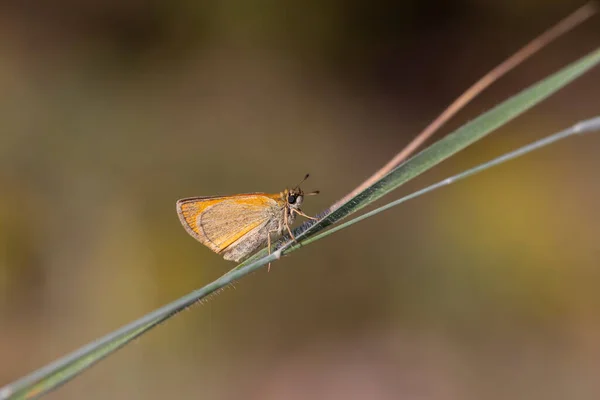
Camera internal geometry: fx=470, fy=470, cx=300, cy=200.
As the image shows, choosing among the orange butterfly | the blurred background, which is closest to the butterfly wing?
the orange butterfly

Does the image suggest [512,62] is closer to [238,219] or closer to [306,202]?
[238,219]

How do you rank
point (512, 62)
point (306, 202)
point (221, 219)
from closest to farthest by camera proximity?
1. point (512, 62)
2. point (221, 219)
3. point (306, 202)

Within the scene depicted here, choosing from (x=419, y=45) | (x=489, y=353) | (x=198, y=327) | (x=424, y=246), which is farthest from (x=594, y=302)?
(x=198, y=327)

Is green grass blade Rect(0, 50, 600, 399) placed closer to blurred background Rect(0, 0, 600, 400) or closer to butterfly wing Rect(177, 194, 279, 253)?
butterfly wing Rect(177, 194, 279, 253)

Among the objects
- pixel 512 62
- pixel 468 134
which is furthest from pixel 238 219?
pixel 512 62

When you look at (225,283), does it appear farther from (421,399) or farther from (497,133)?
(497,133)

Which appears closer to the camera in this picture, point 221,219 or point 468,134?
point 468,134
